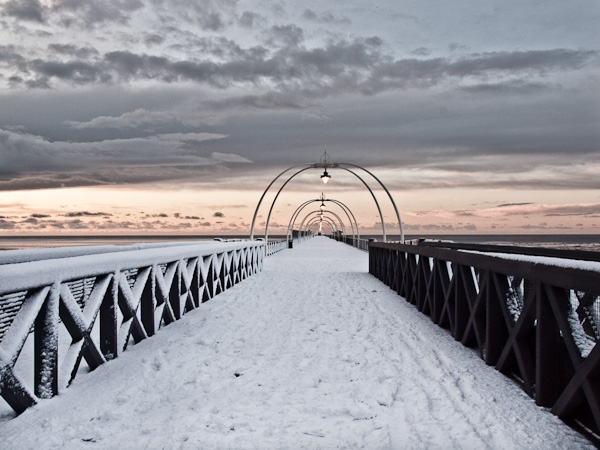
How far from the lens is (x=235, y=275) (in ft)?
48.0

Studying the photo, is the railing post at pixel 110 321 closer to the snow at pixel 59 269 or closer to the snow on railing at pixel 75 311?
the snow on railing at pixel 75 311

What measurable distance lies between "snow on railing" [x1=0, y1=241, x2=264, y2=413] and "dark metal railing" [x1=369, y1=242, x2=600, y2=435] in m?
3.95

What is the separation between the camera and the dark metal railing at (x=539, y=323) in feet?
11.8

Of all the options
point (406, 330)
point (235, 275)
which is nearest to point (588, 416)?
point (406, 330)

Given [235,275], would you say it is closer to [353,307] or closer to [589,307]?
[353,307]

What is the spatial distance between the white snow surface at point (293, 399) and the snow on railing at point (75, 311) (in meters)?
0.21

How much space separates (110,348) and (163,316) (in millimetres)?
2196

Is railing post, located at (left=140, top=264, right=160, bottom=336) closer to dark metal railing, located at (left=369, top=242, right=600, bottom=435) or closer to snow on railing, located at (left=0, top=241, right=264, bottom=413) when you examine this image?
snow on railing, located at (left=0, top=241, right=264, bottom=413)

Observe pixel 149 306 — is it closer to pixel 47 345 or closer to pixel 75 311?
pixel 75 311

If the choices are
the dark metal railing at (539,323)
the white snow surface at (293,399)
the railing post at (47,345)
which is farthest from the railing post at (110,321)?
the dark metal railing at (539,323)

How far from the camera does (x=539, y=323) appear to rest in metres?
4.10

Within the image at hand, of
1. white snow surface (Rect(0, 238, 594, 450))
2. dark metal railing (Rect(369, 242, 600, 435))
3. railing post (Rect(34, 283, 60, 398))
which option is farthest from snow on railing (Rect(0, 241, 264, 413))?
dark metal railing (Rect(369, 242, 600, 435))

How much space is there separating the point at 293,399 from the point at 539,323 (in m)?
2.11

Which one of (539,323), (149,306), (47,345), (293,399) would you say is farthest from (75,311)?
(539,323)
